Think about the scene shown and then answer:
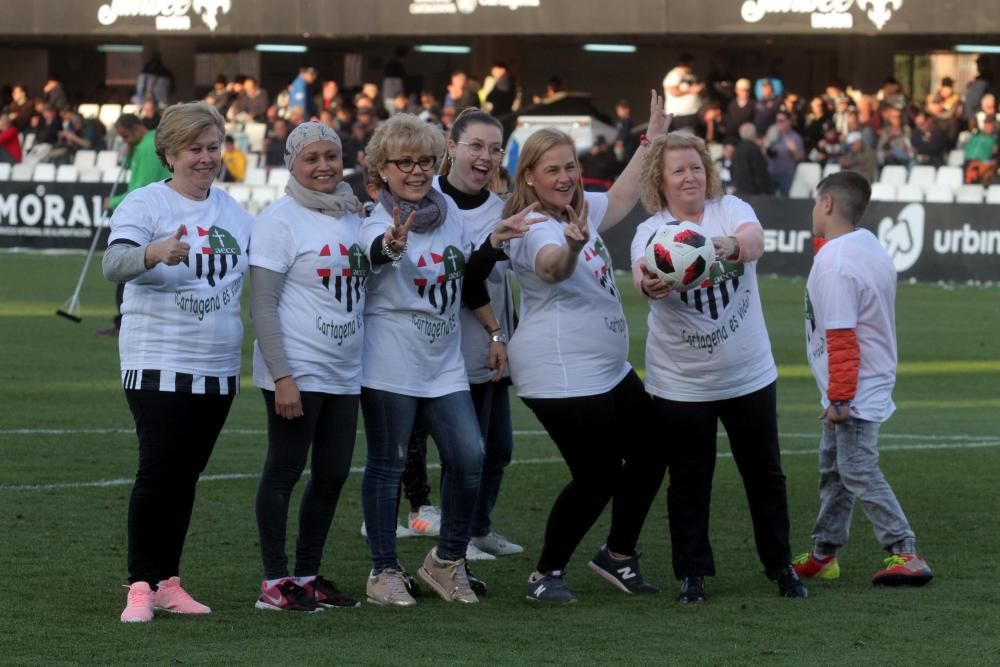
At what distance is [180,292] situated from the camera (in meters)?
6.82

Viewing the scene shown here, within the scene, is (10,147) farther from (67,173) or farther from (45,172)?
(67,173)

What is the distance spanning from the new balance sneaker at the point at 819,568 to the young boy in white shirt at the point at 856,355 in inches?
6.0

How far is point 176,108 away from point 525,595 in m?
2.41

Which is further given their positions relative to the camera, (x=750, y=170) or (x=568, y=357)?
(x=750, y=170)

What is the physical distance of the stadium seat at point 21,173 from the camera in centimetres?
3110

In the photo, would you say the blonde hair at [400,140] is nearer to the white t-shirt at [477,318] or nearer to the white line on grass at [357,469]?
the white t-shirt at [477,318]

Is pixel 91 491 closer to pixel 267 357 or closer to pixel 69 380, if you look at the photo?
pixel 267 357

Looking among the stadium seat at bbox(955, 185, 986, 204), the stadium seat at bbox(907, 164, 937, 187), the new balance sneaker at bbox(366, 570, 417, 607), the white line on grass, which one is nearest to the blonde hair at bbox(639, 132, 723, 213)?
the new balance sneaker at bbox(366, 570, 417, 607)

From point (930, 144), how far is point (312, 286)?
77.7 feet

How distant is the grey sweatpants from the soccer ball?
1115mm

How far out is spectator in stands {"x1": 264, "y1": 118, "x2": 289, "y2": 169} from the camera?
32594 millimetres

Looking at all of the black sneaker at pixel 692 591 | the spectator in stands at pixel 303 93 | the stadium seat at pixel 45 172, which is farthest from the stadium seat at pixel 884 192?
the black sneaker at pixel 692 591

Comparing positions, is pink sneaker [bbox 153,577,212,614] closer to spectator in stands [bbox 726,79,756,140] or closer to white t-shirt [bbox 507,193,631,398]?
white t-shirt [bbox 507,193,631,398]

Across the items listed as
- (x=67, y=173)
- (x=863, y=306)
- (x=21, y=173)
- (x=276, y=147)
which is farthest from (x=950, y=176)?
(x=863, y=306)
